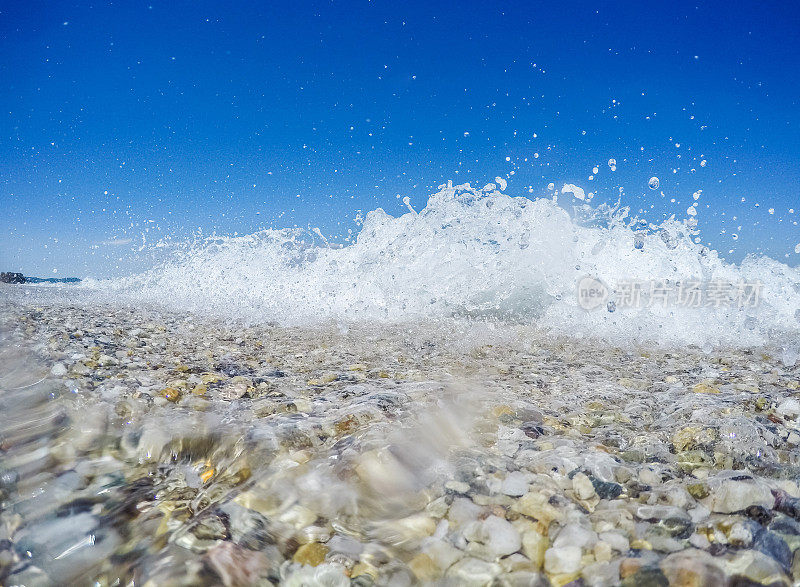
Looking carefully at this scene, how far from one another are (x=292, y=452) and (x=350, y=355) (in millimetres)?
2180

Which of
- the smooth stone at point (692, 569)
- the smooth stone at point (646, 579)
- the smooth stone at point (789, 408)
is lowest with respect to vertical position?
the smooth stone at point (646, 579)

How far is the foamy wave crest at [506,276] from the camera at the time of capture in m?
6.14

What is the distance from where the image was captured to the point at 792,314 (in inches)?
265

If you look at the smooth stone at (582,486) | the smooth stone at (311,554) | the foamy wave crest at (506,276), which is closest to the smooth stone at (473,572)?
the smooth stone at (311,554)

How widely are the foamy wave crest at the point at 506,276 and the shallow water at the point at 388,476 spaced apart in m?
3.13

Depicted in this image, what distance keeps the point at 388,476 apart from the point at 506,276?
637 centimetres

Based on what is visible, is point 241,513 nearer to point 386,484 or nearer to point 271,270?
point 386,484

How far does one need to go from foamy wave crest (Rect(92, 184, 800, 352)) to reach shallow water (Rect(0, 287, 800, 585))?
3.13 m

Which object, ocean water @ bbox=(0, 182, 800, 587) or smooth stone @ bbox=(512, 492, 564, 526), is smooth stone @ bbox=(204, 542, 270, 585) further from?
smooth stone @ bbox=(512, 492, 564, 526)

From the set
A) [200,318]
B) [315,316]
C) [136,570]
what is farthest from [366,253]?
[136,570]

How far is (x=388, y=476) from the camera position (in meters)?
1.59

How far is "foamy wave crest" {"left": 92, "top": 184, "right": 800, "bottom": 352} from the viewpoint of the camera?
6.14 metres

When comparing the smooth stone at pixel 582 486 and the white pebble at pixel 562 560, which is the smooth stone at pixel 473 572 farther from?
the smooth stone at pixel 582 486

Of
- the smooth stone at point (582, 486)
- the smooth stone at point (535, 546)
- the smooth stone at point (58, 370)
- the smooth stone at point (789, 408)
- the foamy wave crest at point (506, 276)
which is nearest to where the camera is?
the smooth stone at point (535, 546)
